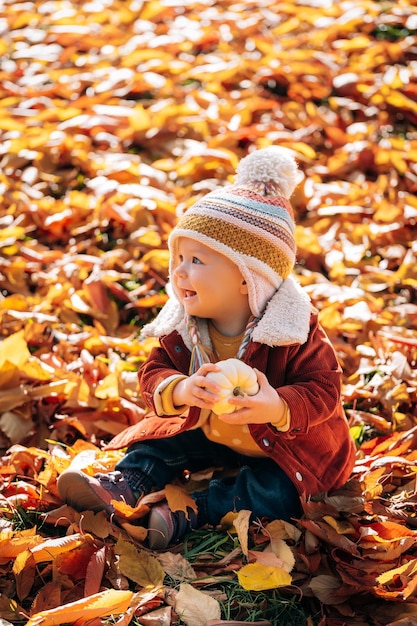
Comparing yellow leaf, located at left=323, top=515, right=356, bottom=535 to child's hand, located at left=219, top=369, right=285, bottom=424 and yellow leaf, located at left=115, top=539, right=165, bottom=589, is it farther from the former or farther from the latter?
yellow leaf, located at left=115, top=539, right=165, bottom=589

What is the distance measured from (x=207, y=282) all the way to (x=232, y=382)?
0.30 m

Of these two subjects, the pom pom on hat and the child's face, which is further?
the pom pom on hat

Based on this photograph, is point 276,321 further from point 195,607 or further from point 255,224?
point 195,607

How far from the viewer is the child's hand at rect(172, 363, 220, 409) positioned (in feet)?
6.28

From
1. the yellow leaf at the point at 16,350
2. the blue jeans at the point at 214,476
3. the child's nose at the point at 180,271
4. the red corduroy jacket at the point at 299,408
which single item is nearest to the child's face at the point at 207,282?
the child's nose at the point at 180,271

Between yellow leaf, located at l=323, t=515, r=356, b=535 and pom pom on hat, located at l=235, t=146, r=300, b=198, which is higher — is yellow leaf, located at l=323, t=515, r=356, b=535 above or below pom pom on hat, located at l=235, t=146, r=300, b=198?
below

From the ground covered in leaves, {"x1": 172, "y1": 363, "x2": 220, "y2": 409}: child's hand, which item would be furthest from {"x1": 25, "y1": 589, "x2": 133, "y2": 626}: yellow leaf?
{"x1": 172, "y1": 363, "x2": 220, "y2": 409}: child's hand

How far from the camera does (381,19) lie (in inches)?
213

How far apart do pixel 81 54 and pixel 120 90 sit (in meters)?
0.82

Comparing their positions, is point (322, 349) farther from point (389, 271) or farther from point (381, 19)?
point (381, 19)

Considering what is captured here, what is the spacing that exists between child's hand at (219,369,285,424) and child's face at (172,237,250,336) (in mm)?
252

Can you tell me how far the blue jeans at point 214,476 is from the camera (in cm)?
217

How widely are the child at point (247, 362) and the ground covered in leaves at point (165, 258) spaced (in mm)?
84

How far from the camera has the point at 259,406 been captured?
6.33 feet
